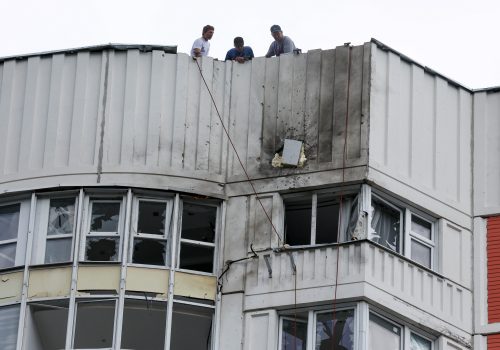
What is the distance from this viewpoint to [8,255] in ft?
149

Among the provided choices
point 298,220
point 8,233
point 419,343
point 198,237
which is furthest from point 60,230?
point 419,343

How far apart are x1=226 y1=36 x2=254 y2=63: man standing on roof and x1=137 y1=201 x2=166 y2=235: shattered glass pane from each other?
384 cm

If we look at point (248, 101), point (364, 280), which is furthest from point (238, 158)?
point (364, 280)

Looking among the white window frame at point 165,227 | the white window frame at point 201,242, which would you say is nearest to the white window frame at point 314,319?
the white window frame at point 201,242

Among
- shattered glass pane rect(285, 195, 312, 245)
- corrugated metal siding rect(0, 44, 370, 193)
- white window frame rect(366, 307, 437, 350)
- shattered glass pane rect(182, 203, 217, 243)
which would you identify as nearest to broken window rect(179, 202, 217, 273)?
shattered glass pane rect(182, 203, 217, 243)

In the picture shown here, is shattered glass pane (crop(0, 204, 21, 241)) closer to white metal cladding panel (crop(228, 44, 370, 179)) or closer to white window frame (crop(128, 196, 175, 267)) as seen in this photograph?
white window frame (crop(128, 196, 175, 267))

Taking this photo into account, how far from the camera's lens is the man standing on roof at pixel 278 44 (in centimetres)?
4719

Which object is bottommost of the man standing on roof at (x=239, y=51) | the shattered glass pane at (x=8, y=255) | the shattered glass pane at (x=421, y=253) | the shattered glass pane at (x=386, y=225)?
the shattered glass pane at (x=8, y=255)

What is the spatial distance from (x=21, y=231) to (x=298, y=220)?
18.9ft

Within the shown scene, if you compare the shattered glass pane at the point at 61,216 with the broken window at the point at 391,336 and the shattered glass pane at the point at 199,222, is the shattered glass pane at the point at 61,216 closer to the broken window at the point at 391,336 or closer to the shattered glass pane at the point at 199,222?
the shattered glass pane at the point at 199,222

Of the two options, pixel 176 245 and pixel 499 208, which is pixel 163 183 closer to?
pixel 176 245

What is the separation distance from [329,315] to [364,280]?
1013 millimetres

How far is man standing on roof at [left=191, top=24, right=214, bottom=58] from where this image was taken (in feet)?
154

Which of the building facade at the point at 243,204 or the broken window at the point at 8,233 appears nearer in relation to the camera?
the building facade at the point at 243,204
